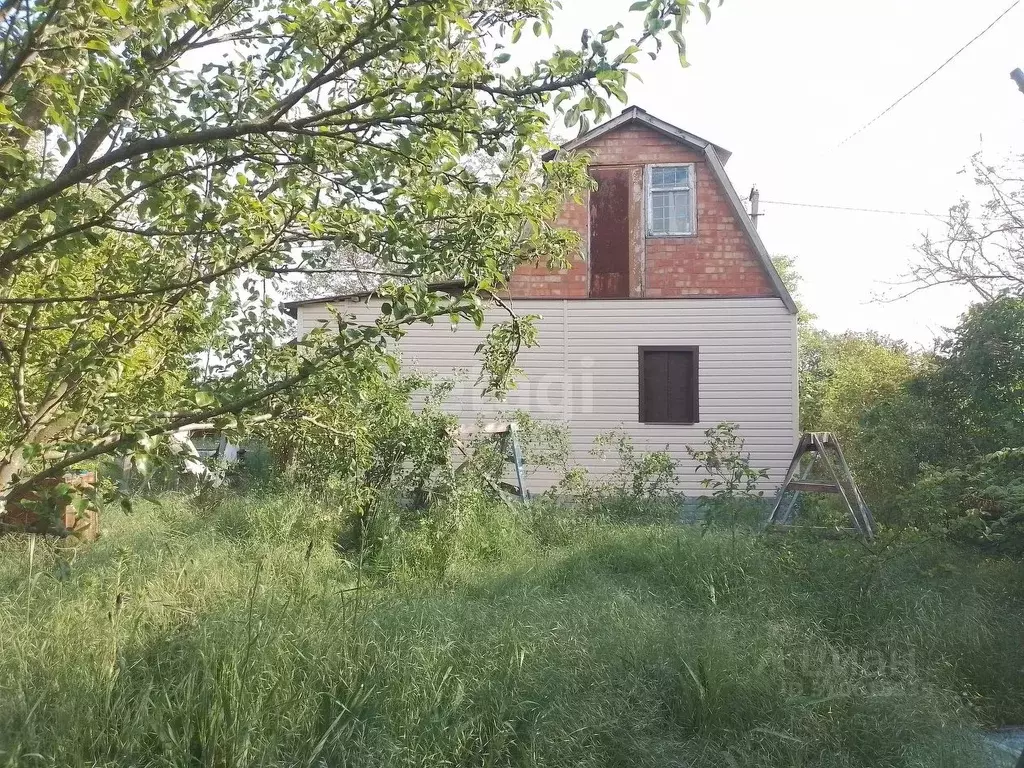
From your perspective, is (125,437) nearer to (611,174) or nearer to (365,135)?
(365,135)

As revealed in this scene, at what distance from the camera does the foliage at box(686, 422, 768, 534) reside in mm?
8852

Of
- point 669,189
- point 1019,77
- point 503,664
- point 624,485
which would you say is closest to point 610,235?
point 669,189

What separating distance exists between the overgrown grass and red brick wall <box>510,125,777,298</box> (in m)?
7.05

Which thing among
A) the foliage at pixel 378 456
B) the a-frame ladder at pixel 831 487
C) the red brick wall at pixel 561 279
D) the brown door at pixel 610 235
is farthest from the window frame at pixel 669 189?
the foliage at pixel 378 456

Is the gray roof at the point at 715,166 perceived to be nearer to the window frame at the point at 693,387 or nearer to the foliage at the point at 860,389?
the window frame at the point at 693,387

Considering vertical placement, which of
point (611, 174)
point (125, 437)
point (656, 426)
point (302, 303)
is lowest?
point (656, 426)

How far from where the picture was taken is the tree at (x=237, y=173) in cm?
271

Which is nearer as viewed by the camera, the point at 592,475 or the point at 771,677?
the point at 771,677

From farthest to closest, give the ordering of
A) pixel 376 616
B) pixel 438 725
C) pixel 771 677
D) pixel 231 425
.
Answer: pixel 376 616 → pixel 771 677 → pixel 438 725 → pixel 231 425

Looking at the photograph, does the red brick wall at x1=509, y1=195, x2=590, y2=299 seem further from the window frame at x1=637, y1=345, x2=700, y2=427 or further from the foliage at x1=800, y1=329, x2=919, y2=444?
the foliage at x1=800, y1=329, x2=919, y2=444

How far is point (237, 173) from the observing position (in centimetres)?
350

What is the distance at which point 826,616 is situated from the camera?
5191 millimetres

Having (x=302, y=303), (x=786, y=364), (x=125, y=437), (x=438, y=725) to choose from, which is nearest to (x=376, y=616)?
(x=438, y=725)

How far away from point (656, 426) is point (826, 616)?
7.41 meters
